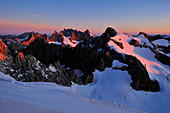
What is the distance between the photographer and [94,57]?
69.1m

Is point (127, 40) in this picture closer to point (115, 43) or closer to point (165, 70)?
point (115, 43)

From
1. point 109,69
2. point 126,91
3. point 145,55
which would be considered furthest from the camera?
point 145,55

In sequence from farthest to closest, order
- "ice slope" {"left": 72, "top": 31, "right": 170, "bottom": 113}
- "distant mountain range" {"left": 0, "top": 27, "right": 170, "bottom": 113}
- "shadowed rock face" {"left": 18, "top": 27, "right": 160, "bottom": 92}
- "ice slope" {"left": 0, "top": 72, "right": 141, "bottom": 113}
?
"shadowed rock face" {"left": 18, "top": 27, "right": 160, "bottom": 92}, "distant mountain range" {"left": 0, "top": 27, "right": 170, "bottom": 113}, "ice slope" {"left": 72, "top": 31, "right": 170, "bottom": 113}, "ice slope" {"left": 0, "top": 72, "right": 141, "bottom": 113}

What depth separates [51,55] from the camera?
109438mm

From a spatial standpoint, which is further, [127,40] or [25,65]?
[127,40]

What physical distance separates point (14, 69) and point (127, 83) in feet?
141

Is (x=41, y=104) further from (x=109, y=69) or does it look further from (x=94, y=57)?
(x=94, y=57)

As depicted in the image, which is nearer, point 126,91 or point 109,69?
point 126,91

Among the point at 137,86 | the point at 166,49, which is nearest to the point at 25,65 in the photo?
the point at 137,86

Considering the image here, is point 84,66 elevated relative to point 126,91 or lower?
lower

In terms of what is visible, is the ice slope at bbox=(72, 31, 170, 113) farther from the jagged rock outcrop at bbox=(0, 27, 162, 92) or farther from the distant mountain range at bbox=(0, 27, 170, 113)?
the jagged rock outcrop at bbox=(0, 27, 162, 92)

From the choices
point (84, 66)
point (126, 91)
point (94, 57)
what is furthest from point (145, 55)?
point (84, 66)

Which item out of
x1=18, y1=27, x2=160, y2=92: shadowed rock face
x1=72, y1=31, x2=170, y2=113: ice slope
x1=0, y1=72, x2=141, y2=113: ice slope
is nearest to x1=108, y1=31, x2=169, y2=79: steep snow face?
x1=72, y1=31, x2=170, y2=113: ice slope

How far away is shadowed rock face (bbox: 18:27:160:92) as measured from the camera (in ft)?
134
